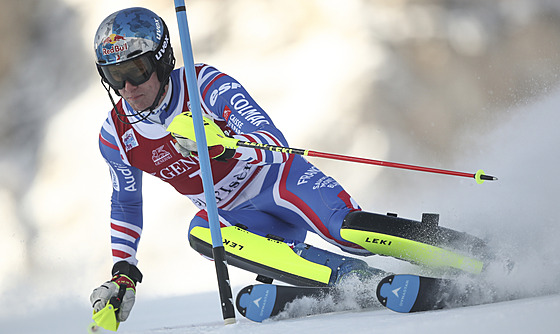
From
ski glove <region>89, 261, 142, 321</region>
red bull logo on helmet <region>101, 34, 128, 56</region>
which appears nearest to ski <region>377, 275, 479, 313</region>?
ski glove <region>89, 261, 142, 321</region>

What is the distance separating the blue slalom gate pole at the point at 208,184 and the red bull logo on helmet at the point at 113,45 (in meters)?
0.26

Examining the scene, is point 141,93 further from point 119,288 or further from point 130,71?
point 119,288

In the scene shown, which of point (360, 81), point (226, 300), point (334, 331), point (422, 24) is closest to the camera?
point (334, 331)

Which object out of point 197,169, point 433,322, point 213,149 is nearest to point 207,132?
point 213,149

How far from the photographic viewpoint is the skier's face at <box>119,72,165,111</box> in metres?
2.29

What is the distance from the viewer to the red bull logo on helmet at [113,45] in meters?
2.23

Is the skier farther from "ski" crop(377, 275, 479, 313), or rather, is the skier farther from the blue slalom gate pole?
"ski" crop(377, 275, 479, 313)

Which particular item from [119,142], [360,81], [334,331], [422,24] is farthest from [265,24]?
[334,331]

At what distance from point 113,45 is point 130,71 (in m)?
0.11

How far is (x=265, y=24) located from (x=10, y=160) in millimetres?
3039

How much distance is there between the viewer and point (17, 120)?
629cm

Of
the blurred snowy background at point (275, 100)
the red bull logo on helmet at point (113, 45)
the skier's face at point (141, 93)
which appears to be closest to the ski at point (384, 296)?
the skier's face at point (141, 93)

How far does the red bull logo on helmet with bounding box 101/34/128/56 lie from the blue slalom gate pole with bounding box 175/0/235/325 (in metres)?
0.26

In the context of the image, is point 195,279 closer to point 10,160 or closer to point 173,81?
point 10,160
